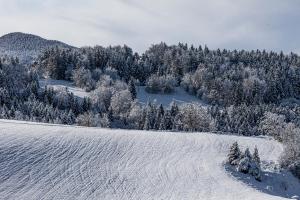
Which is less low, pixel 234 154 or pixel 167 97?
pixel 234 154

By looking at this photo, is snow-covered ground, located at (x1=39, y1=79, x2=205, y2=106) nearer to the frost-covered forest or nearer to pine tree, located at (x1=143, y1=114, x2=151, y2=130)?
the frost-covered forest

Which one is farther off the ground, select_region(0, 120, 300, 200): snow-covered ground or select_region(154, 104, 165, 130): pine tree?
select_region(0, 120, 300, 200): snow-covered ground

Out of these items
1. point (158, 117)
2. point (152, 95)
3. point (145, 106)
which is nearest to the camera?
point (158, 117)

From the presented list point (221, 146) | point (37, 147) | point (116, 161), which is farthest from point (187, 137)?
point (37, 147)

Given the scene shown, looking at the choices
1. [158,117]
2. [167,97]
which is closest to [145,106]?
[158,117]

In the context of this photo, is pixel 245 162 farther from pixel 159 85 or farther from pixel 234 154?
pixel 159 85

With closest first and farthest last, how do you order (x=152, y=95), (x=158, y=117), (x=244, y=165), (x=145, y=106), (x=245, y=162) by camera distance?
(x=244, y=165), (x=245, y=162), (x=158, y=117), (x=145, y=106), (x=152, y=95)

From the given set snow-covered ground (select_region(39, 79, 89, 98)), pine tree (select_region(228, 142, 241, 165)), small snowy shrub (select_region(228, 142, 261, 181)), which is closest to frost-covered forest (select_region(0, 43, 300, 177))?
snow-covered ground (select_region(39, 79, 89, 98))
